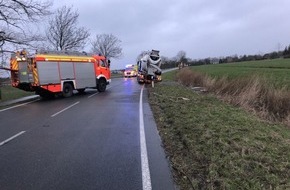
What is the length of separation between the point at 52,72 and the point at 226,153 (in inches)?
710

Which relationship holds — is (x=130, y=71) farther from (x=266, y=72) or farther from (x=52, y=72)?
(x=52, y=72)

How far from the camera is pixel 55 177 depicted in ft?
19.8

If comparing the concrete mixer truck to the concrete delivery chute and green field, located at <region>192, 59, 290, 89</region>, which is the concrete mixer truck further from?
the concrete delivery chute

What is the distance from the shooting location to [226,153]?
22.6 ft

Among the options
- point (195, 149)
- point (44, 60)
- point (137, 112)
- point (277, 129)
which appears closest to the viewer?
point (195, 149)

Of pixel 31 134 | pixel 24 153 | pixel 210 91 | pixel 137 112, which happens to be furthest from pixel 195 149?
pixel 210 91

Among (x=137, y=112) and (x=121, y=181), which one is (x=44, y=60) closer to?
(x=137, y=112)

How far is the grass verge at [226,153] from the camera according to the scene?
17.9ft

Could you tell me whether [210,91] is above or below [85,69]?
below

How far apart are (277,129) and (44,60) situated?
16.6m

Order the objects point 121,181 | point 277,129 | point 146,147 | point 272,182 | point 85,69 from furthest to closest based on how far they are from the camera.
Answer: point 85,69 < point 277,129 < point 146,147 < point 121,181 < point 272,182

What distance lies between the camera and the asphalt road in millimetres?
5789

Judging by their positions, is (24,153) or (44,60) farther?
(44,60)

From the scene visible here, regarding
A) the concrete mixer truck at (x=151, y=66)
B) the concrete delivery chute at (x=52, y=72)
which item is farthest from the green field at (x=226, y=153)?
the concrete mixer truck at (x=151, y=66)
